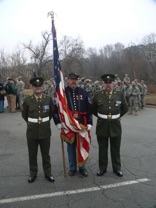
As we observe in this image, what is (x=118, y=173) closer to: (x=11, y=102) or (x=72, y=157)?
(x=72, y=157)

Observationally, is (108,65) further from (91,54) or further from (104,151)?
(104,151)

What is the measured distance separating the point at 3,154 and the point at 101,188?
9.77 feet

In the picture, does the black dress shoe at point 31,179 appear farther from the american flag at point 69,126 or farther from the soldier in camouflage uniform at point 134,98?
the soldier in camouflage uniform at point 134,98

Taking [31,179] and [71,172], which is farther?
[71,172]

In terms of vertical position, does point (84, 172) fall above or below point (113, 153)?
below

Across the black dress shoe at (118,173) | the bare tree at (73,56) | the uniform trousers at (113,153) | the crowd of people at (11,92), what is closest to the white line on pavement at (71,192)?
the black dress shoe at (118,173)

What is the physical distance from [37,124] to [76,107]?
2.58 feet

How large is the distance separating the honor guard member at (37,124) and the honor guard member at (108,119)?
96 cm

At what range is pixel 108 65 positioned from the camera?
70.5m

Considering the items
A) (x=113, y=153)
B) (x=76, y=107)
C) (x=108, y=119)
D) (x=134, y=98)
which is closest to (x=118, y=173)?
(x=113, y=153)

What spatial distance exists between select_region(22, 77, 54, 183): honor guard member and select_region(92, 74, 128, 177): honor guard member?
96 cm

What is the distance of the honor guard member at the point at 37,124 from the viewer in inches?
167

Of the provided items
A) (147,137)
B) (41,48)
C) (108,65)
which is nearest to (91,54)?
(108,65)

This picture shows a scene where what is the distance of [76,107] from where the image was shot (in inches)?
174
